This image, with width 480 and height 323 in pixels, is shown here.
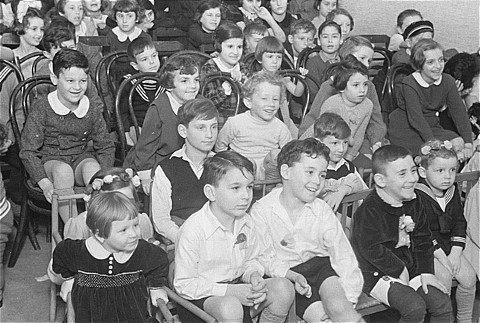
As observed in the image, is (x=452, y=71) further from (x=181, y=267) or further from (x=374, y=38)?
(x=181, y=267)

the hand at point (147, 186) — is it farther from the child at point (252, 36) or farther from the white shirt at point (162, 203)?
the child at point (252, 36)

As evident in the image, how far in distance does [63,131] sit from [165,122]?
459 mm

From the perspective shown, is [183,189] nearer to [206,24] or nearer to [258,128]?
[258,128]

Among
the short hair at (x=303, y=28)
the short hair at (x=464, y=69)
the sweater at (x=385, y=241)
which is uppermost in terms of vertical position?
the short hair at (x=303, y=28)

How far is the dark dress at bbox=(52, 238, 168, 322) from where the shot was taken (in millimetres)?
2443

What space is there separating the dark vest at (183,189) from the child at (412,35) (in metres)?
2.23

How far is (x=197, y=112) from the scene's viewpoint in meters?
3.10

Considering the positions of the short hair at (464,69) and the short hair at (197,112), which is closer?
the short hair at (197,112)

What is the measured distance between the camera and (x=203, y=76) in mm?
3893

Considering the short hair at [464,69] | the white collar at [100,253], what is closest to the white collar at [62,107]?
the white collar at [100,253]

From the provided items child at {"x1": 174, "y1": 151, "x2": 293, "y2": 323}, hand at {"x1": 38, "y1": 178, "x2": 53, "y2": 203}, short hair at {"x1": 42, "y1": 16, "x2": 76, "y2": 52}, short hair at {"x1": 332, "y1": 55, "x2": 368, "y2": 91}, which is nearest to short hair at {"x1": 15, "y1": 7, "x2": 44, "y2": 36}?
short hair at {"x1": 42, "y1": 16, "x2": 76, "y2": 52}

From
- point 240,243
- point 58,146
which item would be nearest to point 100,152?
point 58,146

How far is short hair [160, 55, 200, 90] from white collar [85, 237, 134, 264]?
4.14 feet

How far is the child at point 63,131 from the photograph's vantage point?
3.42 m
